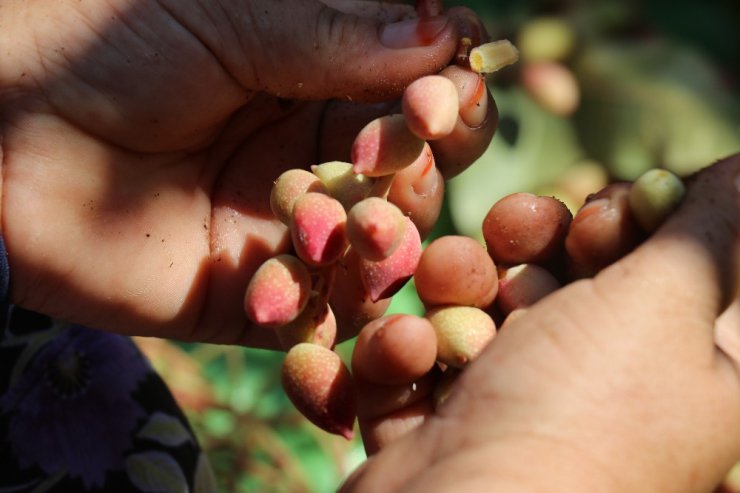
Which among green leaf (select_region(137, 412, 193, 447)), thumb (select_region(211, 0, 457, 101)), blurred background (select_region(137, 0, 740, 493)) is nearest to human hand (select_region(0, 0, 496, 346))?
thumb (select_region(211, 0, 457, 101))

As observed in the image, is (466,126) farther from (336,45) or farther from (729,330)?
(729,330)

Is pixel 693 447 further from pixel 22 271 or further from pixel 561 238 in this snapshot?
pixel 22 271

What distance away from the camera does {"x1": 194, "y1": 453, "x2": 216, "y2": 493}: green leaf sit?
39.6 inches

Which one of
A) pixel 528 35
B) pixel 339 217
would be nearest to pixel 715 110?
pixel 528 35

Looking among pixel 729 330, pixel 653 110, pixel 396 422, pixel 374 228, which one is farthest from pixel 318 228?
pixel 653 110

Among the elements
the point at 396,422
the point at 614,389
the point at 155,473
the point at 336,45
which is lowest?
the point at 155,473

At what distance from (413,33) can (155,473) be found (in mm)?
576

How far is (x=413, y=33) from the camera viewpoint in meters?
0.82

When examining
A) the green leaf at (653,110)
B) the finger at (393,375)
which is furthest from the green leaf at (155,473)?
the green leaf at (653,110)

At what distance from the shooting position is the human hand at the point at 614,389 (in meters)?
0.56

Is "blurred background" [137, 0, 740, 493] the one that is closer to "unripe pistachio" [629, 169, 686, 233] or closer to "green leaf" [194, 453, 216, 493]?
"green leaf" [194, 453, 216, 493]

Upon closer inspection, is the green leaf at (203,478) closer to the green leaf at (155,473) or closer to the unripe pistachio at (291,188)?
the green leaf at (155,473)

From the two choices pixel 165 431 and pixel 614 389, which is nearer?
pixel 614 389

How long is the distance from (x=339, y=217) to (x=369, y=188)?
0.07 metres
